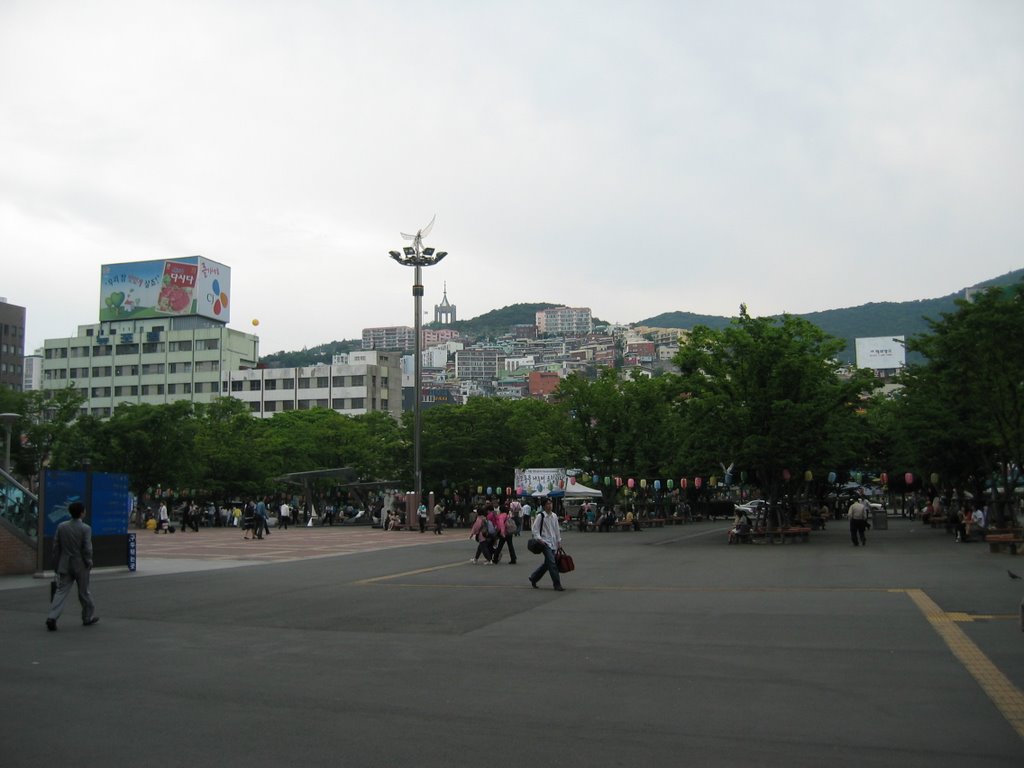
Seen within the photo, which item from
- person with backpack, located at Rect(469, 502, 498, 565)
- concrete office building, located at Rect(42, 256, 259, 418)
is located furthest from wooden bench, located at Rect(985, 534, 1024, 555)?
concrete office building, located at Rect(42, 256, 259, 418)

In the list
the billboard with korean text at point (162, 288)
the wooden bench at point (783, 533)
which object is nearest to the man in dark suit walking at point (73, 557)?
the wooden bench at point (783, 533)

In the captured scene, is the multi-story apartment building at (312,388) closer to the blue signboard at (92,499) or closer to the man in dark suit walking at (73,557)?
the blue signboard at (92,499)

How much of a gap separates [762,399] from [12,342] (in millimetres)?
110927

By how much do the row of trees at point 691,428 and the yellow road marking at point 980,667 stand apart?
15637 millimetres

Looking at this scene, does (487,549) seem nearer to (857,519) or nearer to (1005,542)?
(857,519)

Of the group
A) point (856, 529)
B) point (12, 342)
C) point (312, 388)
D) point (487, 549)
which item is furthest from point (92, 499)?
point (12, 342)

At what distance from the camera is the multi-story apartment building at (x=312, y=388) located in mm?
117688

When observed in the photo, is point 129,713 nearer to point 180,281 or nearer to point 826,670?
point 826,670

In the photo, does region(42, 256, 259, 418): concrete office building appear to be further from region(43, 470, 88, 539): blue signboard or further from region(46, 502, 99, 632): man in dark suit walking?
region(46, 502, 99, 632): man in dark suit walking

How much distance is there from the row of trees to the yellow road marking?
15.6 m

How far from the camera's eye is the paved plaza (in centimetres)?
595

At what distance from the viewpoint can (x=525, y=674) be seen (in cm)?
838

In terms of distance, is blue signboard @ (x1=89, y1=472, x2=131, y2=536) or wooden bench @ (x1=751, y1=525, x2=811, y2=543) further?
wooden bench @ (x1=751, y1=525, x2=811, y2=543)

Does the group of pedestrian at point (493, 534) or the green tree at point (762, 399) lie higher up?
the green tree at point (762, 399)
